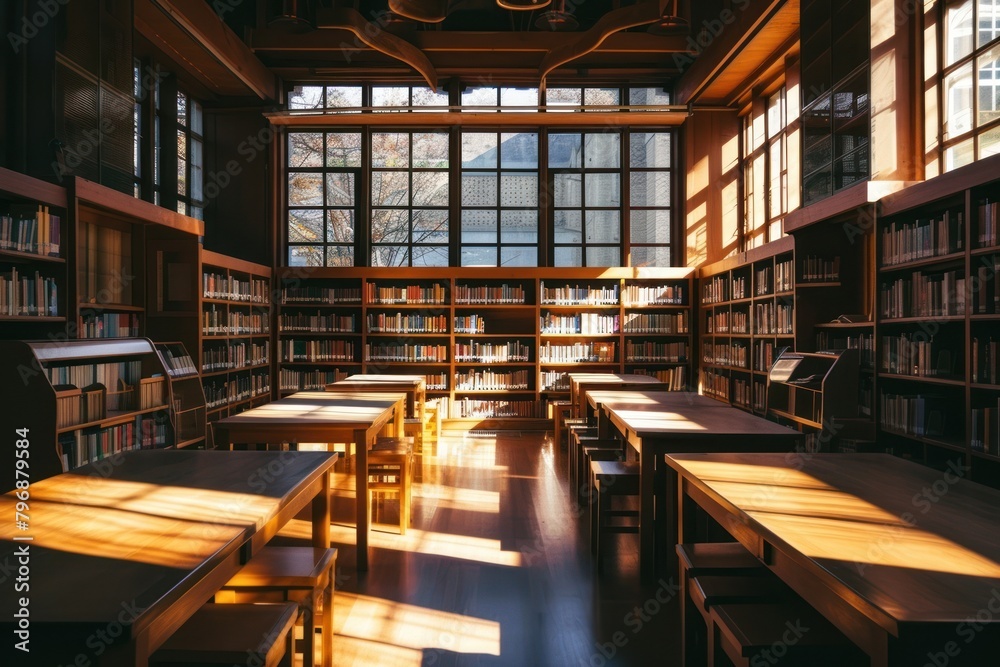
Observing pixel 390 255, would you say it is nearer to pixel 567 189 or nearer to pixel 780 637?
pixel 567 189

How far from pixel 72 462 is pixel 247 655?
3.55 metres

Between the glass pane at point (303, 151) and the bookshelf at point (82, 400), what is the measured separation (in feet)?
16.1

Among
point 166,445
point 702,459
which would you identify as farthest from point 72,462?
point 702,459

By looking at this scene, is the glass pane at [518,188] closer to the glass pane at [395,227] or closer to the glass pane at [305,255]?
the glass pane at [395,227]

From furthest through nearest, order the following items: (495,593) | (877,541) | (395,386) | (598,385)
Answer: (598,385) < (395,386) < (495,593) < (877,541)

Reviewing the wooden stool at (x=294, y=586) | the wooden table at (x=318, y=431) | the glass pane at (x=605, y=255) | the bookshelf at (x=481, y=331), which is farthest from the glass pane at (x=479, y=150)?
the wooden stool at (x=294, y=586)

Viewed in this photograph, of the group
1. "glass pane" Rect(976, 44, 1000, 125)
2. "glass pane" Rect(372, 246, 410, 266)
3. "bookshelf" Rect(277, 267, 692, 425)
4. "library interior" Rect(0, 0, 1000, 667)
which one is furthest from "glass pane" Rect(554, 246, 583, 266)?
"glass pane" Rect(976, 44, 1000, 125)

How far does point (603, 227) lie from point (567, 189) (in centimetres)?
74

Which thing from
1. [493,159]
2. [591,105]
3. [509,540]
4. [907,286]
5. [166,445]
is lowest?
[509,540]

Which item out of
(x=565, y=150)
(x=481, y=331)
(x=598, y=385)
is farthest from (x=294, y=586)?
(x=565, y=150)

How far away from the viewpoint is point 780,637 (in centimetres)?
159

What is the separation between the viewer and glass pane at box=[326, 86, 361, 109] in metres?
9.59

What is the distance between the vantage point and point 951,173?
3.77m

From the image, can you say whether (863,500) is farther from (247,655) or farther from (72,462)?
(72,462)
